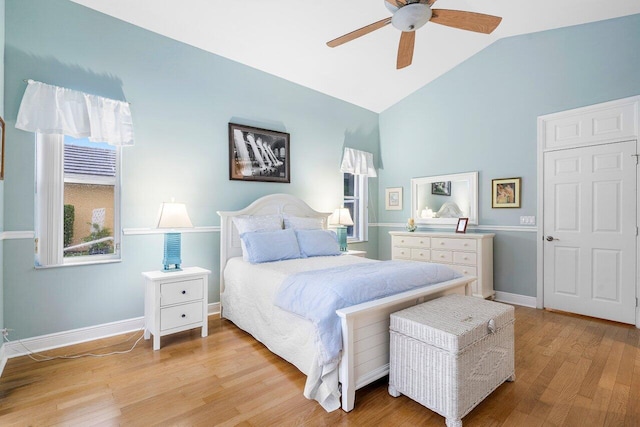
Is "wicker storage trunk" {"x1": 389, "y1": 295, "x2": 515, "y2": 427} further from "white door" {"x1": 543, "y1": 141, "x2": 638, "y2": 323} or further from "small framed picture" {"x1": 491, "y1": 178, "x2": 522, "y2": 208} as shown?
"small framed picture" {"x1": 491, "y1": 178, "x2": 522, "y2": 208}

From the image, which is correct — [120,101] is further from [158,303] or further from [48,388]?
[48,388]

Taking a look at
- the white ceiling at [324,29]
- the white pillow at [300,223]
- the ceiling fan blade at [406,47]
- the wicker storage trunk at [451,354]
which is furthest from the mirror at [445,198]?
the wicker storage trunk at [451,354]

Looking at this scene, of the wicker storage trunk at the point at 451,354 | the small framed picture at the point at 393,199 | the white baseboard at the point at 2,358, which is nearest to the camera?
the wicker storage trunk at the point at 451,354

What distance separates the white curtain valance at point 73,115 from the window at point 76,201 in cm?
14

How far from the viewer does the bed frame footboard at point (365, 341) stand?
1886 mm

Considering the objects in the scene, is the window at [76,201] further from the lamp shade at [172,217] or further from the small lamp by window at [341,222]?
the small lamp by window at [341,222]

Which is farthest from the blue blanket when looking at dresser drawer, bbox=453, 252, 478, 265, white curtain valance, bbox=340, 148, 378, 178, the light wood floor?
white curtain valance, bbox=340, 148, 378, 178

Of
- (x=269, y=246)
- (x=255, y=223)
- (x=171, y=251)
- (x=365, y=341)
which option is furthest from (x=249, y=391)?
(x=255, y=223)

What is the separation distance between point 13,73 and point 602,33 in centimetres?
577

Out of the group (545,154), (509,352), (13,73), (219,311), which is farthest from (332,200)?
(13,73)

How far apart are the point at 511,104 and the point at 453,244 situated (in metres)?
1.99

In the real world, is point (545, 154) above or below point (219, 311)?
above

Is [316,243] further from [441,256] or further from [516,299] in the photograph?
[516,299]

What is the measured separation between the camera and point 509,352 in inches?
84.7
